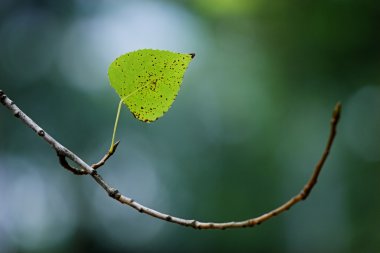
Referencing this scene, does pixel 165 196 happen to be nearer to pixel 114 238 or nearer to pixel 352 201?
pixel 114 238

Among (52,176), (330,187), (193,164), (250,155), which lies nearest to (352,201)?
(330,187)

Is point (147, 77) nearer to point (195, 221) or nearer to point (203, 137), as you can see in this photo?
point (195, 221)

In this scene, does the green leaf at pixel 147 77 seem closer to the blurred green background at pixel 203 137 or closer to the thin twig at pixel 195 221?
the thin twig at pixel 195 221

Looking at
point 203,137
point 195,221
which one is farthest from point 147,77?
point 203,137

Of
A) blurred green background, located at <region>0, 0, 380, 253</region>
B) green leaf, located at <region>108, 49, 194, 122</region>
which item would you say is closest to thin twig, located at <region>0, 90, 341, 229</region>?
green leaf, located at <region>108, 49, 194, 122</region>

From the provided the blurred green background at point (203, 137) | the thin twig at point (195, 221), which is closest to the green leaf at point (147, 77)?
the thin twig at point (195, 221)

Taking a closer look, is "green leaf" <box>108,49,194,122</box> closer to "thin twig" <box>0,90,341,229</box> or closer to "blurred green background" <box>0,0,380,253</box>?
"thin twig" <box>0,90,341,229</box>
